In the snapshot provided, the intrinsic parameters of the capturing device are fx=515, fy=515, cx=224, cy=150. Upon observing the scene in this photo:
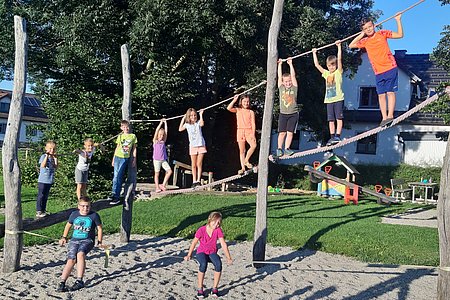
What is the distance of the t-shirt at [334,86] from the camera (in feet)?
26.3

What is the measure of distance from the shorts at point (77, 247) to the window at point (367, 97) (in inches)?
1007

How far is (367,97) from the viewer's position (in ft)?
103

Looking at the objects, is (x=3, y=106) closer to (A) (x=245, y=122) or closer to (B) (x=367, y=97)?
(B) (x=367, y=97)

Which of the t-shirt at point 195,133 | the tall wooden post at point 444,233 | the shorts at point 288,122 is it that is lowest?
the tall wooden post at point 444,233

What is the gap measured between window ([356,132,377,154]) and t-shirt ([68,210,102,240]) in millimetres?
24019

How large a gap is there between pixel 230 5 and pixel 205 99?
7084 mm

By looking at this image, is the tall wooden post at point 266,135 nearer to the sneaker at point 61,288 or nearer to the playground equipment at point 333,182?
the sneaker at point 61,288

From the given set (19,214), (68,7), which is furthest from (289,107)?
(68,7)

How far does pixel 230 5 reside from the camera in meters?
16.9

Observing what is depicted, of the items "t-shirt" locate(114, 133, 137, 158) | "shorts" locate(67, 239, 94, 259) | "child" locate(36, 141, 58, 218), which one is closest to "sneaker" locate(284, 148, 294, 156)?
"t-shirt" locate(114, 133, 137, 158)

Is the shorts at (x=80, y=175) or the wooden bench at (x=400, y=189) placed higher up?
the shorts at (x=80, y=175)

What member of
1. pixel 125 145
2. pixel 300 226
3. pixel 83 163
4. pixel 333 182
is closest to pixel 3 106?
pixel 333 182

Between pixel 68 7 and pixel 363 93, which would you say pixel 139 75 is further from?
pixel 363 93

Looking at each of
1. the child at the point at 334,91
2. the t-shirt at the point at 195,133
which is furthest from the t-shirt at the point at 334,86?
the t-shirt at the point at 195,133
